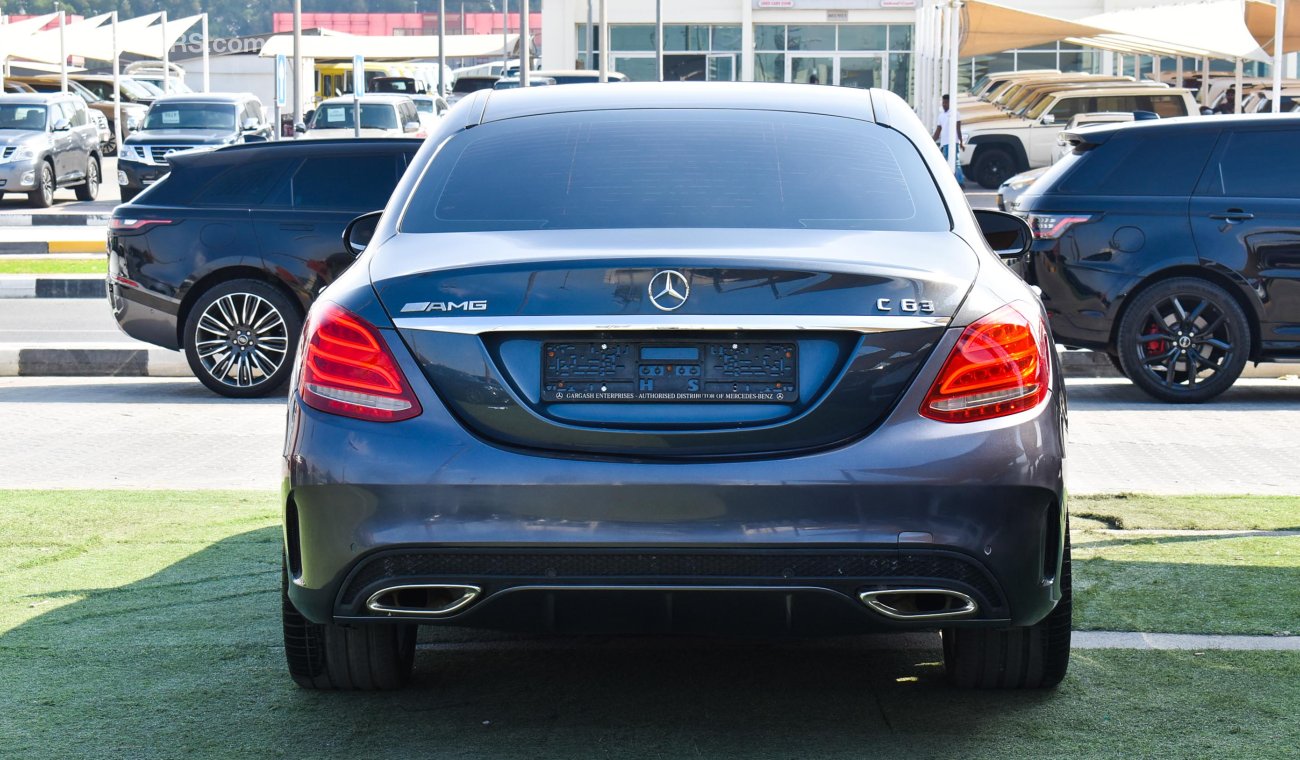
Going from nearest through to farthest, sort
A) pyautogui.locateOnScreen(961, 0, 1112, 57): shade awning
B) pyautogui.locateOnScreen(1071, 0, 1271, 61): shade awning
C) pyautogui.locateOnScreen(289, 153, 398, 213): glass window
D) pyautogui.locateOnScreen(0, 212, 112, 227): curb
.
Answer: pyautogui.locateOnScreen(289, 153, 398, 213): glass window, pyautogui.locateOnScreen(0, 212, 112, 227): curb, pyautogui.locateOnScreen(1071, 0, 1271, 61): shade awning, pyautogui.locateOnScreen(961, 0, 1112, 57): shade awning

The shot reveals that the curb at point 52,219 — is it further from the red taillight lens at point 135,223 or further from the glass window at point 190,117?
the red taillight lens at point 135,223

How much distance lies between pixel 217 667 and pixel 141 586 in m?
1.04

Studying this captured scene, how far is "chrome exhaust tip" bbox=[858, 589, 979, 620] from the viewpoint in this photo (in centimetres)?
366

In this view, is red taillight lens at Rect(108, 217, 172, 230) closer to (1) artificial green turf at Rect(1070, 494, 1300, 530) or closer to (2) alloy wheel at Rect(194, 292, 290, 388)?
(2) alloy wheel at Rect(194, 292, 290, 388)

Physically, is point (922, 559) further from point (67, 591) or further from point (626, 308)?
point (67, 591)

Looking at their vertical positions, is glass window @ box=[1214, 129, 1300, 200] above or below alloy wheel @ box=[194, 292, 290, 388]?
above

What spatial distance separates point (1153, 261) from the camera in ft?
33.7

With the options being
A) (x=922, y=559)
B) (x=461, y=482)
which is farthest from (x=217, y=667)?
(x=922, y=559)

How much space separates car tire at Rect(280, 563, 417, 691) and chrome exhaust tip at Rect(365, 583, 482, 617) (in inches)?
21.4

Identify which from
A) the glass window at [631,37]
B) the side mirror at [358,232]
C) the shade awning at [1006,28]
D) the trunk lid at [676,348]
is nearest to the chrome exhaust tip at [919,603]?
the trunk lid at [676,348]

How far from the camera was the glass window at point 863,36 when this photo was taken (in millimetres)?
56094

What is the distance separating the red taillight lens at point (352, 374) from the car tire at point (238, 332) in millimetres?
7018

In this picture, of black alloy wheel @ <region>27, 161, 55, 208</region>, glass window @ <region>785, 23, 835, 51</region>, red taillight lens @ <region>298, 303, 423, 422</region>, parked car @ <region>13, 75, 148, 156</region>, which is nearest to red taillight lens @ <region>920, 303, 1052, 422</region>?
red taillight lens @ <region>298, 303, 423, 422</region>

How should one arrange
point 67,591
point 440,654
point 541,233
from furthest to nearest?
1. point 67,591
2. point 440,654
3. point 541,233
